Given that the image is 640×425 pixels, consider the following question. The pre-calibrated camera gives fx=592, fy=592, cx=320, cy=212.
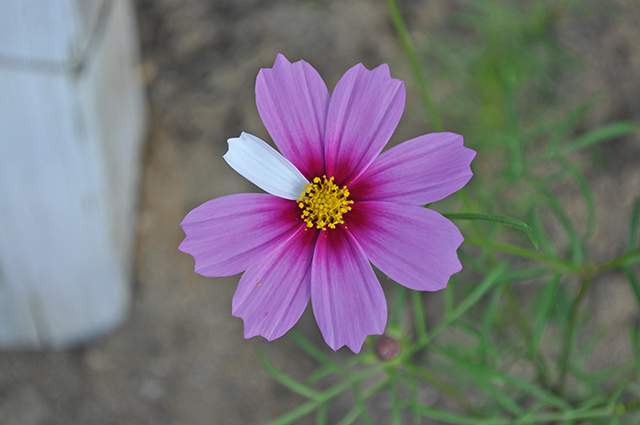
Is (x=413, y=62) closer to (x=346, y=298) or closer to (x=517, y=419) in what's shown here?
(x=346, y=298)

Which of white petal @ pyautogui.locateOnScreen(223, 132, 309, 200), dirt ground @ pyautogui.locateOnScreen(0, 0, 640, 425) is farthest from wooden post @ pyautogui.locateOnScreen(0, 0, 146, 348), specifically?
white petal @ pyautogui.locateOnScreen(223, 132, 309, 200)

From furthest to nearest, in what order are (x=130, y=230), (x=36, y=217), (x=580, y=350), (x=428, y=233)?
(x=130, y=230)
(x=580, y=350)
(x=36, y=217)
(x=428, y=233)

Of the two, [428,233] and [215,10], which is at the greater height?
[215,10]

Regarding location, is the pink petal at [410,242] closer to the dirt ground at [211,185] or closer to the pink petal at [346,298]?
the pink petal at [346,298]

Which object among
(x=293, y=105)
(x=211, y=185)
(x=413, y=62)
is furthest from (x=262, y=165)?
(x=211, y=185)

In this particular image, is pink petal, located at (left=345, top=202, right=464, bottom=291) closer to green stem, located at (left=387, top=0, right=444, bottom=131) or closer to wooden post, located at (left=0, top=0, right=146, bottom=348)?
green stem, located at (left=387, top=0, right=444, bottom=131)

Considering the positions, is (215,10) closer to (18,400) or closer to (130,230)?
(130,230)

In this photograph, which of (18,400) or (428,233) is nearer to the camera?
(428,233)

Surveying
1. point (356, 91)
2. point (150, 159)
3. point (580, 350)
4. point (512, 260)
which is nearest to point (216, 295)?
point (150, 159)
